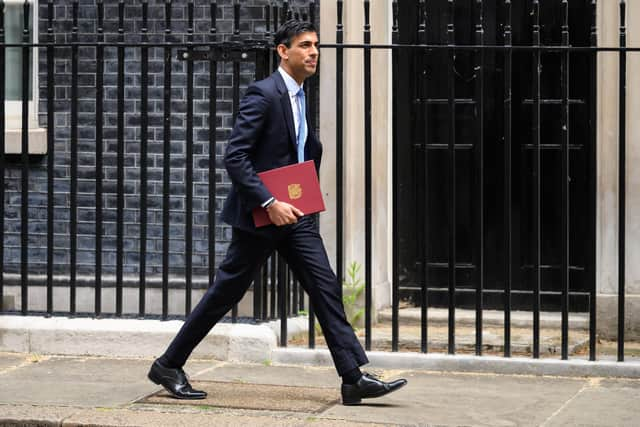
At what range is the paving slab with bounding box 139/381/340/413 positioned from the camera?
6.83 meters

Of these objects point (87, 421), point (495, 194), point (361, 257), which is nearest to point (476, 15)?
point (495, 194)

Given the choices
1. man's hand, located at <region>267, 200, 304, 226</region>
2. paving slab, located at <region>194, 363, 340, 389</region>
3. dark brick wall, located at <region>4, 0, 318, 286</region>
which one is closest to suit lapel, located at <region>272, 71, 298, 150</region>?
man's hand, located at <region>267, 200, 304, 226</region>

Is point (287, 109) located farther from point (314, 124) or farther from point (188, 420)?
point (314, 124)

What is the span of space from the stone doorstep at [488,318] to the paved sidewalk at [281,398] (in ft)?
4.46

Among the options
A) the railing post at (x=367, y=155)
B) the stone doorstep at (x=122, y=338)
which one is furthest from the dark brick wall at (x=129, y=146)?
the railing post at (x=367, y=155)

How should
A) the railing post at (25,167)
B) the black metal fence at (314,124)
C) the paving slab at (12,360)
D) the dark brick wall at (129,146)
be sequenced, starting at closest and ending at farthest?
1. the black metal fence at (314,124)
2. the paving slab at (12,360)
3. the railing post at (25,167)
4. the dark brick wall at (129,146)

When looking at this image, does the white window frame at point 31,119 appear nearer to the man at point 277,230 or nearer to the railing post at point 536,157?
the man at point 277,230

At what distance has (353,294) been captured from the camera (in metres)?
8.99

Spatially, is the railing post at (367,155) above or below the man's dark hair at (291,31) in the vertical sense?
below

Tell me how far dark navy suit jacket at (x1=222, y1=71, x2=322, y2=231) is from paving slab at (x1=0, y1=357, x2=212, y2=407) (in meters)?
1.10

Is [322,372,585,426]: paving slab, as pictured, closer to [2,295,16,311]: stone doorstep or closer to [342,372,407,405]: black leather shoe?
[342,372,407,405]: black leather shoe

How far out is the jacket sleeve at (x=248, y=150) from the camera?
667cm

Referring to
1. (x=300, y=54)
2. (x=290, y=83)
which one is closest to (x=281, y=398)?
(x=290, y=83)

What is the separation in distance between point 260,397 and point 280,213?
1020mm
